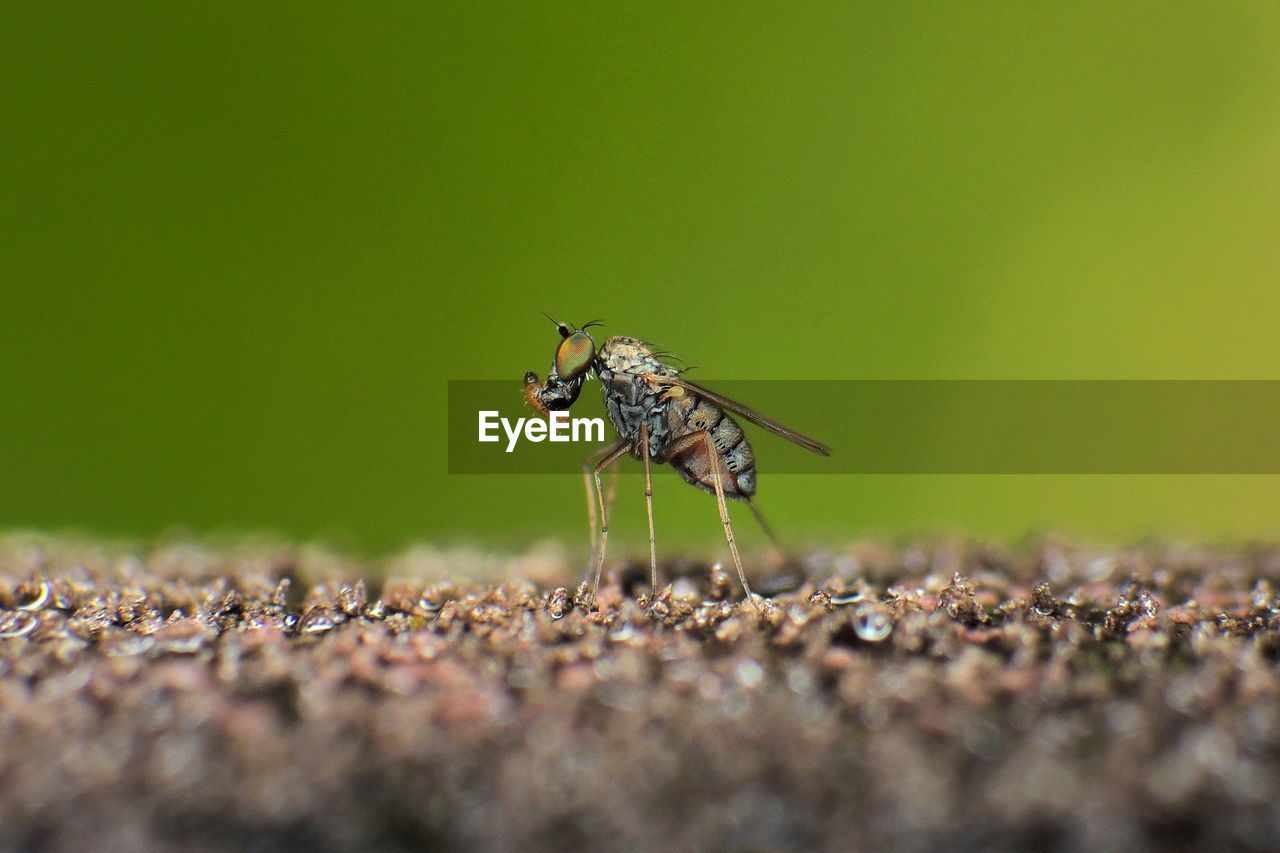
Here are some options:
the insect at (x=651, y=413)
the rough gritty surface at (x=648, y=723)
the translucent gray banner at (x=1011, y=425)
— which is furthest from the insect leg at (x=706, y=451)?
the translucent gray banner at (x=1011, y=425)

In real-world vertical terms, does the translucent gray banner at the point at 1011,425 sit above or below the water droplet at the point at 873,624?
above

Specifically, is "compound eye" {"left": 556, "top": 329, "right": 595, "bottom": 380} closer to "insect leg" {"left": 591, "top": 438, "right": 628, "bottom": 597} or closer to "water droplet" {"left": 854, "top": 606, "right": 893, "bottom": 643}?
"insect leg" {"left": 591, "top": 438, "right": 628, "bottom": 597}

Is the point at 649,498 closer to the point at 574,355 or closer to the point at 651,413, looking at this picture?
the point at 651,413

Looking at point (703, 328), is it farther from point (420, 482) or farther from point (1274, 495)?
point (1274, 495)

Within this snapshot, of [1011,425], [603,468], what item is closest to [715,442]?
[603,468]

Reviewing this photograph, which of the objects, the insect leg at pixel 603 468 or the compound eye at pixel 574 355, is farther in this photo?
the compound eye at pixel 574 355

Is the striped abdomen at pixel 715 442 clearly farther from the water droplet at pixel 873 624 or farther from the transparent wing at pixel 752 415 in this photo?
the water droplet at pixel 873 624
